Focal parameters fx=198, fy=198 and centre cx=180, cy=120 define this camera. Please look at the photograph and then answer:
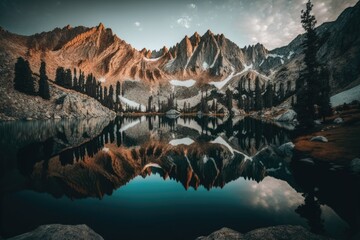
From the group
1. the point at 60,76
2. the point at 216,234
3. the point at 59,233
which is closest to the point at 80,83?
the point at 60,76

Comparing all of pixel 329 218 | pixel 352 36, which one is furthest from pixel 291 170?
pixel 352 36

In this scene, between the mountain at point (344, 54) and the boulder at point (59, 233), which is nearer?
the boulder at point (59, 233)

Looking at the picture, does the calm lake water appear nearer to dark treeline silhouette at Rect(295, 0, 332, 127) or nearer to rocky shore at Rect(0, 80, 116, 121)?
dark treeline silhouette at Rect(295, 0, 332, 127)

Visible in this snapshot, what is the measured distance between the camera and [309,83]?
42.4 meters

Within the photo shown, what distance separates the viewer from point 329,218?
1178cm

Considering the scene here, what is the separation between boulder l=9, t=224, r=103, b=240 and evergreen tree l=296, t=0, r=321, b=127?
147ft

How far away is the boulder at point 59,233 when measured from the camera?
24.2ft

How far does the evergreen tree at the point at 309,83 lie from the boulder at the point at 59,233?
44756mm

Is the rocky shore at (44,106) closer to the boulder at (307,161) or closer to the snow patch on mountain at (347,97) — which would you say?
the boulder at (307,161)

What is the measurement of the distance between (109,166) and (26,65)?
11855 centimetres

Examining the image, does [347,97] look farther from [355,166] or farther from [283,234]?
[283,234]

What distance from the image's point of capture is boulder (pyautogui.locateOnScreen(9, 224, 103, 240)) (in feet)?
24.2

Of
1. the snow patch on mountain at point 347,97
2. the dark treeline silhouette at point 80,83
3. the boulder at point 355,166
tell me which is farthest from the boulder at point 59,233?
the dark treeline silhouette at point 80,83

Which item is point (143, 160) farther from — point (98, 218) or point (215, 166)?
point (98, 218)
